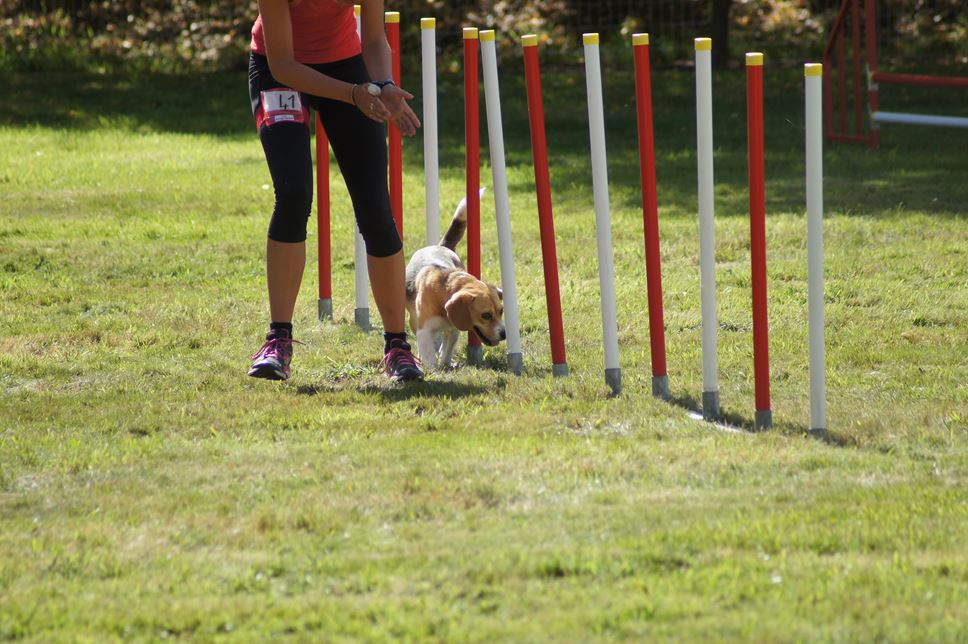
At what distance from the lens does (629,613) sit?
332 cm

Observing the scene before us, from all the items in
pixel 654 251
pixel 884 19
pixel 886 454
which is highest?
pixel 884 19

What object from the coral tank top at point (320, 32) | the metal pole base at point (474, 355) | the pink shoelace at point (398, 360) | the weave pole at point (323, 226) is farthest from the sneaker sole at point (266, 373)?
the weave pole at point (323, 226)

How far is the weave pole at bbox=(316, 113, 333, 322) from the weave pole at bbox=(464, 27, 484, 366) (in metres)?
0.89

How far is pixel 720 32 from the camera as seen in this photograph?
16.0 metres

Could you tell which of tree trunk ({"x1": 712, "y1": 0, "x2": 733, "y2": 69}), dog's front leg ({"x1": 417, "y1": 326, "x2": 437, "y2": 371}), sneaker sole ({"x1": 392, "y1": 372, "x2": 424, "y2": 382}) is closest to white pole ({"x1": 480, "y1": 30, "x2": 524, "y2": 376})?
dog's front leg ({"x1": 417, "y1": 326, "x2": 437, "y2": 371})

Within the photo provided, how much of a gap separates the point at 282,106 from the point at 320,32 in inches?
13.0

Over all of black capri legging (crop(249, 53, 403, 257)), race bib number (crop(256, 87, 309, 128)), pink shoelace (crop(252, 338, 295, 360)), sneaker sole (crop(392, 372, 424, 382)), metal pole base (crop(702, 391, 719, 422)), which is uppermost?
race bib number (crop(256, 87, 309, 128))

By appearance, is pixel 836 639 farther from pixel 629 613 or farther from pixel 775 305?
pixel 775 305

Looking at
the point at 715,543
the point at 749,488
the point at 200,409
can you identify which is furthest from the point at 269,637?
the point at 200,409

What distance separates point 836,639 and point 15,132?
11460 mm

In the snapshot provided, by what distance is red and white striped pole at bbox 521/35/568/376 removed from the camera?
18.5 feet

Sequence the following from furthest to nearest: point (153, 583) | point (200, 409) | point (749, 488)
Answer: point (200, 409)
point (749, 488)
point (153, 583)

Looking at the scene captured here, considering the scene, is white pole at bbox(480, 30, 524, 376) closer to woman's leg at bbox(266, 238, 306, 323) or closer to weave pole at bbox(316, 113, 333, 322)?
woman's leg at bbox(266, 238, 306, 323)

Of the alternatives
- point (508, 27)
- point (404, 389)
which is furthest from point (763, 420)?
point (508, 27)
